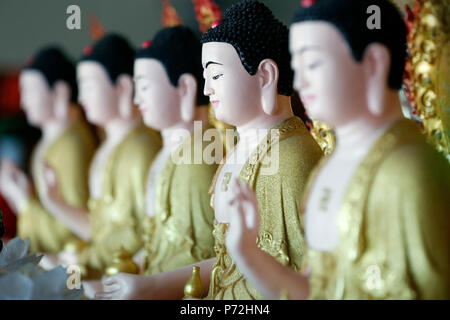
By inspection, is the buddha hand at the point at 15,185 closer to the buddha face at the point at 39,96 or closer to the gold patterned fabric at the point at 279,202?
the buddha face at the point at 39,96

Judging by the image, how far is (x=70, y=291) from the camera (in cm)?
211

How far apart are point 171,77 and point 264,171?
0.88 meters

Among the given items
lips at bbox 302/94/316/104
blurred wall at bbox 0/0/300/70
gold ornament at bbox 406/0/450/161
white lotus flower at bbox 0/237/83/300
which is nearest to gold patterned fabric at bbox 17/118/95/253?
blurred wall at bbox 0/0/300/70

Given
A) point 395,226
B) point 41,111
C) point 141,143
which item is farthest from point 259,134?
point 41,111

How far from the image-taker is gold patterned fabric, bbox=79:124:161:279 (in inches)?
130

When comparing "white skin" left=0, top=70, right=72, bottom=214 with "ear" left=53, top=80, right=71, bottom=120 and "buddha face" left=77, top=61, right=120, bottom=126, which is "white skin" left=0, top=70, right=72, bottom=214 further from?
"buddha face" left=77, top=61, right=120, bottom=126

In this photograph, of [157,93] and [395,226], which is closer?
[395,226]

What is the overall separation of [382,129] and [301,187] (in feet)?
1.54

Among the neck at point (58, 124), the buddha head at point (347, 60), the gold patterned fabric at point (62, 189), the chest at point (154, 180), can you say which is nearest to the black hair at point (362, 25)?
the buddha head at point (347, 60)

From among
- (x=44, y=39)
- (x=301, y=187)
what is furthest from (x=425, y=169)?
(x=44, y=39)

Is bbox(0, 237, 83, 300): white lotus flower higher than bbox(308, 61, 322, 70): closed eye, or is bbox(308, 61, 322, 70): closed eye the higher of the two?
bbox(308, 61, 322, 70): closed eye

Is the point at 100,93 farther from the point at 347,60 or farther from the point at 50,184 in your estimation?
the point at 347,60

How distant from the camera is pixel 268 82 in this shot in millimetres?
2203
